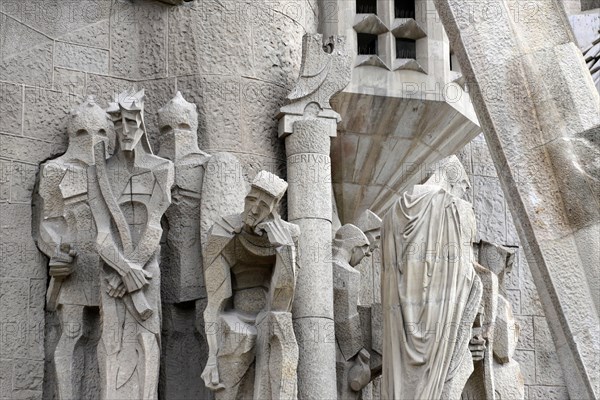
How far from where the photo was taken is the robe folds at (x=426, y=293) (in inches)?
382

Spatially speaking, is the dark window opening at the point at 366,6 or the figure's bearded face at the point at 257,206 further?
the dark window opening at the point at 366,6

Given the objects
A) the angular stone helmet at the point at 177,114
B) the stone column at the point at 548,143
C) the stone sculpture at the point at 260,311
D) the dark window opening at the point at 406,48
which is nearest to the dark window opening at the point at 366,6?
the dark window opening at the point at 406,48

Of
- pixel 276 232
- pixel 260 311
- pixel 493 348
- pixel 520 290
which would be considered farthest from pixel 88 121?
pixel 520 290

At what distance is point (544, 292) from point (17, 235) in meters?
3.23

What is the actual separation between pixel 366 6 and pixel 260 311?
2.47 metres

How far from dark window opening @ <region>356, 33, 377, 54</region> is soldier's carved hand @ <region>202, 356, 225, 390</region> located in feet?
8.51

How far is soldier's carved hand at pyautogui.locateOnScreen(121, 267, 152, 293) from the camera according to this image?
10094 millimetres

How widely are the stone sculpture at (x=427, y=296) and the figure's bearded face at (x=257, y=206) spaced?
2.21 feet

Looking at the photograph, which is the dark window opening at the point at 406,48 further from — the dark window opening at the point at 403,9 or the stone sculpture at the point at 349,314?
the stone sculpture at the point at 349,314

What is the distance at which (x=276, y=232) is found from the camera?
9930mm

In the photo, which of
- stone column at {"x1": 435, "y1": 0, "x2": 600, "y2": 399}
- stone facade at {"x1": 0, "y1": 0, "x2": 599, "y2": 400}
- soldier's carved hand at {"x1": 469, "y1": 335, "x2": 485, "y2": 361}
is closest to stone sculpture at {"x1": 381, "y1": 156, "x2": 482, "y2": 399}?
soldier's carved hand at {"x1": 469, "y1": 335, "x2": 485, "y2": 361}

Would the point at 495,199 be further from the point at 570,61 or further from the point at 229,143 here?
the point at 570,61

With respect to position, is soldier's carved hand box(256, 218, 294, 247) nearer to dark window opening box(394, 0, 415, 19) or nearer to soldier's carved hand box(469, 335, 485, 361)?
soldier's carved hand box(469, 335, 485, 361)

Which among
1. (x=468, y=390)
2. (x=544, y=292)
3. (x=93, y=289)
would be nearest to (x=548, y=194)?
(x=544, y=292)
